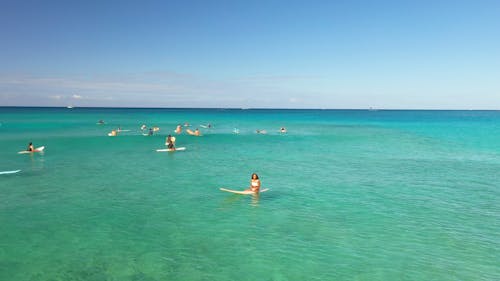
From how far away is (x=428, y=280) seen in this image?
12.7 m

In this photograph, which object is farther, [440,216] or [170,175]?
[170,175]

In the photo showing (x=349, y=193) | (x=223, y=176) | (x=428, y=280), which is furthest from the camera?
(x=223, y=176)

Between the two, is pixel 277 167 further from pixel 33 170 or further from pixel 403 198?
pixel 33 170

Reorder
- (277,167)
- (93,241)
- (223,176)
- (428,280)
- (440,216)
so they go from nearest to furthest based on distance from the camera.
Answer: (428,280) → (93,241) → (440,216) → (223,176) → (277,167)

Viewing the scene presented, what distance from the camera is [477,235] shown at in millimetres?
17062

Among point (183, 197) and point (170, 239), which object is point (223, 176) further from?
point (170, 239)

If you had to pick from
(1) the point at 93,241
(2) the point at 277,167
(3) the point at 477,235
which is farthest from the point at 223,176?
(3) the point at 477,235

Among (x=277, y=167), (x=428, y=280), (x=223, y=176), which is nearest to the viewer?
(x=428, y=280)

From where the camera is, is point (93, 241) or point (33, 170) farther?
point (33, 170)

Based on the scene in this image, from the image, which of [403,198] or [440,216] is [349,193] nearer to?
[403,198]

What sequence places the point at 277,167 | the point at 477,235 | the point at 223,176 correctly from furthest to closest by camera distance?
the point at 277,167, the point at 223,176, the point at 477,235

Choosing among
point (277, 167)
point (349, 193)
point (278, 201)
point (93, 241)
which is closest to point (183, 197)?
point (278, 201)

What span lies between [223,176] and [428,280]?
63.5 ft

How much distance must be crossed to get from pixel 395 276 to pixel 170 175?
68.7ft
